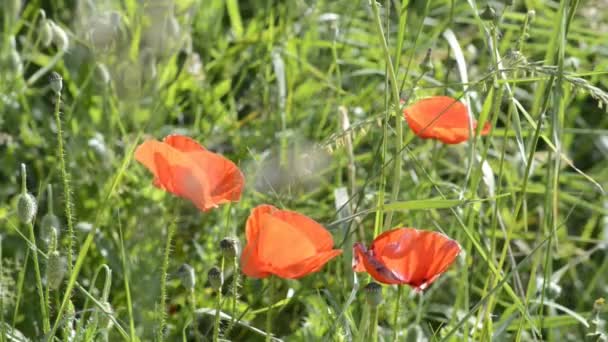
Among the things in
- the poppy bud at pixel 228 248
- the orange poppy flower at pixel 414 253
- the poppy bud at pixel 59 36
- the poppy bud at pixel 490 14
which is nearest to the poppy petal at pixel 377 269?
the orange poppy flower at pixel 414 253

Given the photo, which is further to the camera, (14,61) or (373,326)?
(14,61)

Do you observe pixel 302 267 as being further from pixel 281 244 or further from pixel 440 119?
pixel 440 119

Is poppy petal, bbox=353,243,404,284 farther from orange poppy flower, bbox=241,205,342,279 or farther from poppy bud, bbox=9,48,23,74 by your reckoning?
poppy bud, bbox=9,48,23,74

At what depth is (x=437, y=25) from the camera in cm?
275

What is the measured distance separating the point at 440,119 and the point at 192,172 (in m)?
0.51

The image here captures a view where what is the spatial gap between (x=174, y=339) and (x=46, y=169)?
581 mm

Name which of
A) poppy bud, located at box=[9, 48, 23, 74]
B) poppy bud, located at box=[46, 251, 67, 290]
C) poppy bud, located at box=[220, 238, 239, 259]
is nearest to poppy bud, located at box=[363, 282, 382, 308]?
poppy bud, located at box=[220, 238, 239, 259]

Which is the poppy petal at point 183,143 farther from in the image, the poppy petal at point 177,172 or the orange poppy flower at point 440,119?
the orange poppy flower at point 440,119

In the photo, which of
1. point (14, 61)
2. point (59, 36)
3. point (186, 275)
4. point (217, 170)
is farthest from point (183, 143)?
point (14, 61)

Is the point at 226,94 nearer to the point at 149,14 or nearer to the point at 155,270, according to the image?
the point at 149,14

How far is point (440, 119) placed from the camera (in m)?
1.71

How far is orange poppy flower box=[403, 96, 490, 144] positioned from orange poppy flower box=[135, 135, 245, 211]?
34 centimetres

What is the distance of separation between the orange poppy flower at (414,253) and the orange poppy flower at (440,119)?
11.9 inches

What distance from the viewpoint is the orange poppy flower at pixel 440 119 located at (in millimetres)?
1660
